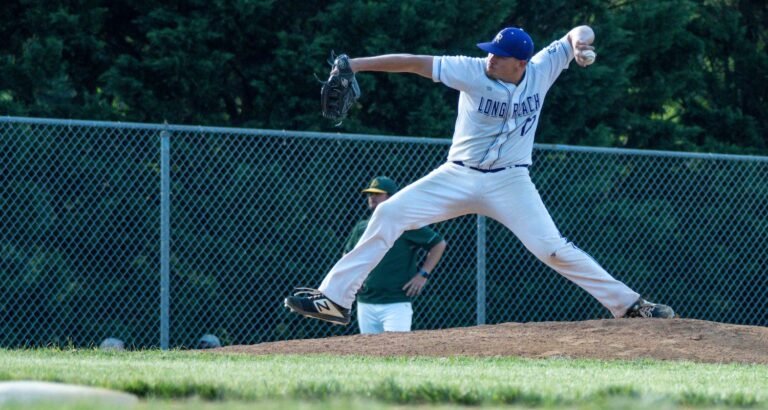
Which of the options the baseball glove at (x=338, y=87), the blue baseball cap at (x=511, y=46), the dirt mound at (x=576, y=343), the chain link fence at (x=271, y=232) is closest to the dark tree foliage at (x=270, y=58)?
the chain link fence at (x=271, y=232)

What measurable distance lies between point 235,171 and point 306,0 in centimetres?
382

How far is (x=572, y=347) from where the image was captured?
8.26m

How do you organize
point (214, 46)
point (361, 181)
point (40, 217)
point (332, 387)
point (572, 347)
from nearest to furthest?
point (332, 387)
point (572, 347)
point (40, 217)
point (361, 181)
point (214, 46)

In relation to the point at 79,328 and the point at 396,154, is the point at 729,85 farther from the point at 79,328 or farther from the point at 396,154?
the point at 79,328

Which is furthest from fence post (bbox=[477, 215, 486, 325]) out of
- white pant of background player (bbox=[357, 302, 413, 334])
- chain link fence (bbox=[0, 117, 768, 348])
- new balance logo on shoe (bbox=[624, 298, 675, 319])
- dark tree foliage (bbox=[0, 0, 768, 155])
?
dark tree foliage (bbox=[0, 0, 768, 155])

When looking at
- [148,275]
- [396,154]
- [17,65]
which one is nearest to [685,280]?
[396,154]

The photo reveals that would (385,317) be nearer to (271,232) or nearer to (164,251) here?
(271,232)

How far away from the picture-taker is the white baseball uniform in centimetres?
809

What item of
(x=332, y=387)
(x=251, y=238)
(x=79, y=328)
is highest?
(x=332, y=387)

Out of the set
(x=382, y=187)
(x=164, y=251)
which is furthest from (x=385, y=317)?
(x=164, y=251)

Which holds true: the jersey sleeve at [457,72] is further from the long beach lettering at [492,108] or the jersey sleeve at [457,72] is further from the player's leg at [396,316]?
the player's leg at [396,316]

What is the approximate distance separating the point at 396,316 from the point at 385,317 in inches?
4.1

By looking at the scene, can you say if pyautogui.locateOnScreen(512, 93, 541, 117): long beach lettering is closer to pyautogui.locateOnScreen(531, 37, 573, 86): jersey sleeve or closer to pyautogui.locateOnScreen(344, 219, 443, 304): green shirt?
pyautogui.locateOnScreen(531, 37, 573, 86): jersey sleeve

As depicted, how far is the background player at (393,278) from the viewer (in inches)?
416
